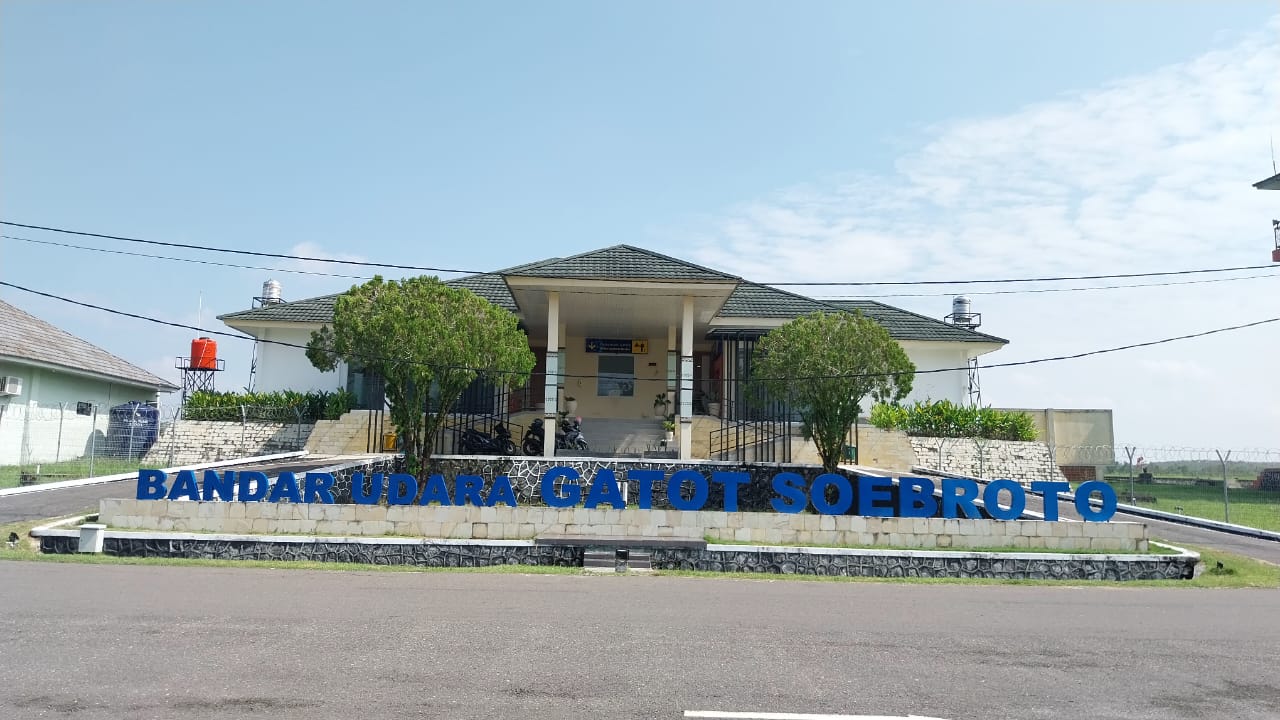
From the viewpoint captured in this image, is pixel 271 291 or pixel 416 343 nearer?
→ pixel 416 343

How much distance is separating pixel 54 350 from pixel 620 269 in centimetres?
1832

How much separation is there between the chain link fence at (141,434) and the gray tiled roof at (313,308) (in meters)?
3.05

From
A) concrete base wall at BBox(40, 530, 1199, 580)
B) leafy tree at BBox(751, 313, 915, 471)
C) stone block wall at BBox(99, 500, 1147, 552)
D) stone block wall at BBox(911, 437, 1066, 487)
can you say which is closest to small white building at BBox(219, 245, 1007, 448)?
stone block wall at BBox(911, 437, 1066, 487)

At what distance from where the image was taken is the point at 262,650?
6.64m

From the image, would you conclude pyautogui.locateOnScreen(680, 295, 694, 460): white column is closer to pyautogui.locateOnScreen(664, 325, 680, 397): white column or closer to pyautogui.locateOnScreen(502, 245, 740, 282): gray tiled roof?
pyautogui.locateOnScreen(502, 245, 740, 282): gray tiled roof

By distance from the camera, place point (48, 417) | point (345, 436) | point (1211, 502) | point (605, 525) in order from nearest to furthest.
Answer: point (605, 525) < point (1211, 502) < point (345, 436) < point (48, 417)

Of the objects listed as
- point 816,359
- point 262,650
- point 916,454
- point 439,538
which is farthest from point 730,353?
point 262,650

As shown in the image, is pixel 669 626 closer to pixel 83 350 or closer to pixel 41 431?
pixel 41 431

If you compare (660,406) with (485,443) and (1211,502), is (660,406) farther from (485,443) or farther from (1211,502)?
(1211,502)

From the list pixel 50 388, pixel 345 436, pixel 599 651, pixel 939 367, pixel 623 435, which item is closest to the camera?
pixel 599 651

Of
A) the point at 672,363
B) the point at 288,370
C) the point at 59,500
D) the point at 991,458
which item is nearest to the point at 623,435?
the point at 672,363

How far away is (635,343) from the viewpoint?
2941cm

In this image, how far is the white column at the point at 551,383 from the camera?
21.3 meters

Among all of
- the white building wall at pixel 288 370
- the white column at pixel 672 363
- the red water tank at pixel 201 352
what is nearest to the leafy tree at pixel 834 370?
the white column at pixel 672 363
